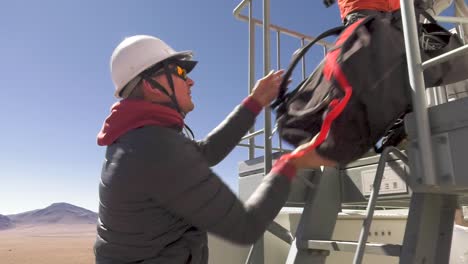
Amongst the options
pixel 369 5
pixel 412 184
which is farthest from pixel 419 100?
pixel 369 5

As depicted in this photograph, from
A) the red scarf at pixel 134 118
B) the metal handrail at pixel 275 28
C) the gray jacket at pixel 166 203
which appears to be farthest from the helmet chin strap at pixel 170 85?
the metal handrail at pixel 275 28

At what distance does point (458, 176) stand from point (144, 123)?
4.17 feet

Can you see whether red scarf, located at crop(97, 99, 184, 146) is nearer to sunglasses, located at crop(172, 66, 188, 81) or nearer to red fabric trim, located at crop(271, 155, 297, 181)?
sunglasses, located at crop(172, 66, 188, 81)

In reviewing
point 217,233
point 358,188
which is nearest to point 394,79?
point 358,188

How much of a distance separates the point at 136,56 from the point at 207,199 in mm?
880

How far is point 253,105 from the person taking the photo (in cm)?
235

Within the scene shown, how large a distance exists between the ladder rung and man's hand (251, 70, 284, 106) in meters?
0.86

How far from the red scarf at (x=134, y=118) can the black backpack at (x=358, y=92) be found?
0.61m

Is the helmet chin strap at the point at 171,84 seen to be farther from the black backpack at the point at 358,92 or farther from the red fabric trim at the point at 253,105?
the black backpack at the point at 358,92

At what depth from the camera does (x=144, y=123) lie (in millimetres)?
1708

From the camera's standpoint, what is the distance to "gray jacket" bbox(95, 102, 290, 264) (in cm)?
153

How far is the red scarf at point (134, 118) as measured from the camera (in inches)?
68.4

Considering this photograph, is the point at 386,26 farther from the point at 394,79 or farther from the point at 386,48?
the point at 394,79

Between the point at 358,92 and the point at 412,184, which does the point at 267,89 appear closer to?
the point at 358,92
